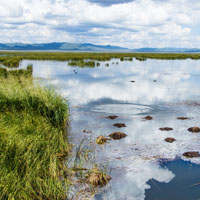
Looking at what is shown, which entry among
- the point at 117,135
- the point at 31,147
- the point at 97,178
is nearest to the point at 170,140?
the point at 117,135

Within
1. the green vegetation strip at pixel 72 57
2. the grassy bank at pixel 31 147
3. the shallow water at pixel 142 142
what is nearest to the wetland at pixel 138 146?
the shallow water at pixel 142 142

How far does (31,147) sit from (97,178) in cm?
252

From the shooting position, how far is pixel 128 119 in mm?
17500

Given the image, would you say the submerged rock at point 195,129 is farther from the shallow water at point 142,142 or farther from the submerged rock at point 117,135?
the submerged rock at point 117,135

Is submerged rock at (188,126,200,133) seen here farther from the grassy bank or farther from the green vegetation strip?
the green vegetation strip

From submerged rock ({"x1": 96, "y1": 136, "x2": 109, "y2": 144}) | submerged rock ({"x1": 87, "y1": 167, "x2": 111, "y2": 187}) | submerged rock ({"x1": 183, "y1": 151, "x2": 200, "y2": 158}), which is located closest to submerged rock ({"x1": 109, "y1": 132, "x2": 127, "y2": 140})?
submerged rock ({"x1": 96, "y1": 136, "x2": 109, "y2": 144})

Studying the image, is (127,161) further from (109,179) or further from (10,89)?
(10,89)

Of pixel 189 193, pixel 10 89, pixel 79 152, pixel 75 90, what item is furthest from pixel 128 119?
pixel 75 90

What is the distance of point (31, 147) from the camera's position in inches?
379

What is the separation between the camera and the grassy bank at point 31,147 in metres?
8.06

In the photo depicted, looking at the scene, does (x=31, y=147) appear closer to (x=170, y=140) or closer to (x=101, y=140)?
(x=101, y=140)

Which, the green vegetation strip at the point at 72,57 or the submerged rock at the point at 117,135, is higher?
the green vegetation strip at the point at 72,57

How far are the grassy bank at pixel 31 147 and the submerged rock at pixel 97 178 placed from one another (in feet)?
2.68

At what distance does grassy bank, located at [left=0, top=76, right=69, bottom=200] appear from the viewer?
8.06 metres
